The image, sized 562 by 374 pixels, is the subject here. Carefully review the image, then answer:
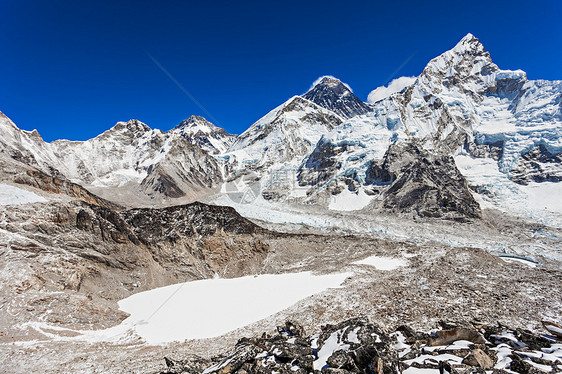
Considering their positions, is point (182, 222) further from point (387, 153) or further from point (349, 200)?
point (387, 153)

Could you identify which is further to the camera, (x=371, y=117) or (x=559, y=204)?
(x=371, y=117)

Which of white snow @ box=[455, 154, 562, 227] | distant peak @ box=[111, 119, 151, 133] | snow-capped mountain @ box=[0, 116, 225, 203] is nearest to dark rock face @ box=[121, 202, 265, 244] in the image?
white snow @ box=[455, 154, 562, 227]

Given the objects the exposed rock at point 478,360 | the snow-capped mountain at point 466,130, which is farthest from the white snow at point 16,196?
the snow-capped mountain at point 466,130

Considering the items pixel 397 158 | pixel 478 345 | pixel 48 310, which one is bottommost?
pixel 478 345

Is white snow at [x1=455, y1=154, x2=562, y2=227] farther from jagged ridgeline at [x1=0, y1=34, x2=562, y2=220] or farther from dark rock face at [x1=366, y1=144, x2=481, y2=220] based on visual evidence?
dark rock face at [x1=366, y1=144, x2=481, y2=220]

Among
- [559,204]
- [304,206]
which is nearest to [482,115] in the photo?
[559,204]

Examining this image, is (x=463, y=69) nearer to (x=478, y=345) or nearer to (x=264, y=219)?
(x=264, y=219)
